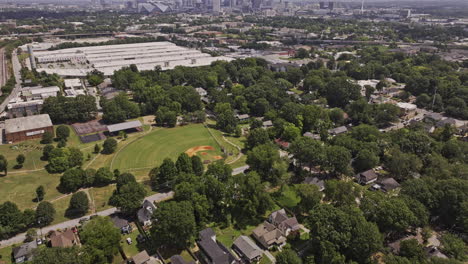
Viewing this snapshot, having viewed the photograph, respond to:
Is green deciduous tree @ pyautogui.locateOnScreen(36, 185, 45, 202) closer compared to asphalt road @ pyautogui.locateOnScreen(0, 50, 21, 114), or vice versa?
green deciduous tree @ pyautogui.locateOnScreen(36, 185, 45, 202)

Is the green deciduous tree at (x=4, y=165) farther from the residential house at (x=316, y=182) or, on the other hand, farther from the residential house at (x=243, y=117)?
the residential house at (x=316, y=182)

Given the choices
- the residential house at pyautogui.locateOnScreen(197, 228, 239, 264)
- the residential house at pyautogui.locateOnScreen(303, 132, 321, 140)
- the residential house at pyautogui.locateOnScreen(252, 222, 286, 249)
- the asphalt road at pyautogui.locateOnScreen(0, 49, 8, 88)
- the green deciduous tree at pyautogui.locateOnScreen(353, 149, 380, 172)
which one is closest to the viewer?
the residential house at pyautogui.locateOnScreen(197, 228, 239, 264)

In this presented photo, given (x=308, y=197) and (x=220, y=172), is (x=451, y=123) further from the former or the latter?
(x=220, y=172)

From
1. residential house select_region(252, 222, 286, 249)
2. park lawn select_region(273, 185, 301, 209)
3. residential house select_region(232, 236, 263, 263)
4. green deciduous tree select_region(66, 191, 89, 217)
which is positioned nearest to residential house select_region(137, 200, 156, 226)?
green deciduous tree select_region(66, 191, 89, 217)

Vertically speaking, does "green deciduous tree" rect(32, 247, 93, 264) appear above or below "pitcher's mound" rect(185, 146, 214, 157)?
→ above

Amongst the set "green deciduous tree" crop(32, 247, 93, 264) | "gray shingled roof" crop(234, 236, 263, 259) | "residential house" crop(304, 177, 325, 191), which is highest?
"green deciduous tree" crop(32, 247, 93, 264)

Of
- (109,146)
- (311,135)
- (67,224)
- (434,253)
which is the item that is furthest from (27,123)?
(434,253)

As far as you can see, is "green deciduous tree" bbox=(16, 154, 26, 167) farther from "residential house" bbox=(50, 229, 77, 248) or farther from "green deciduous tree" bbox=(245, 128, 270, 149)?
"green deciduous tree" bbox=(245, 128, 270, 149)
